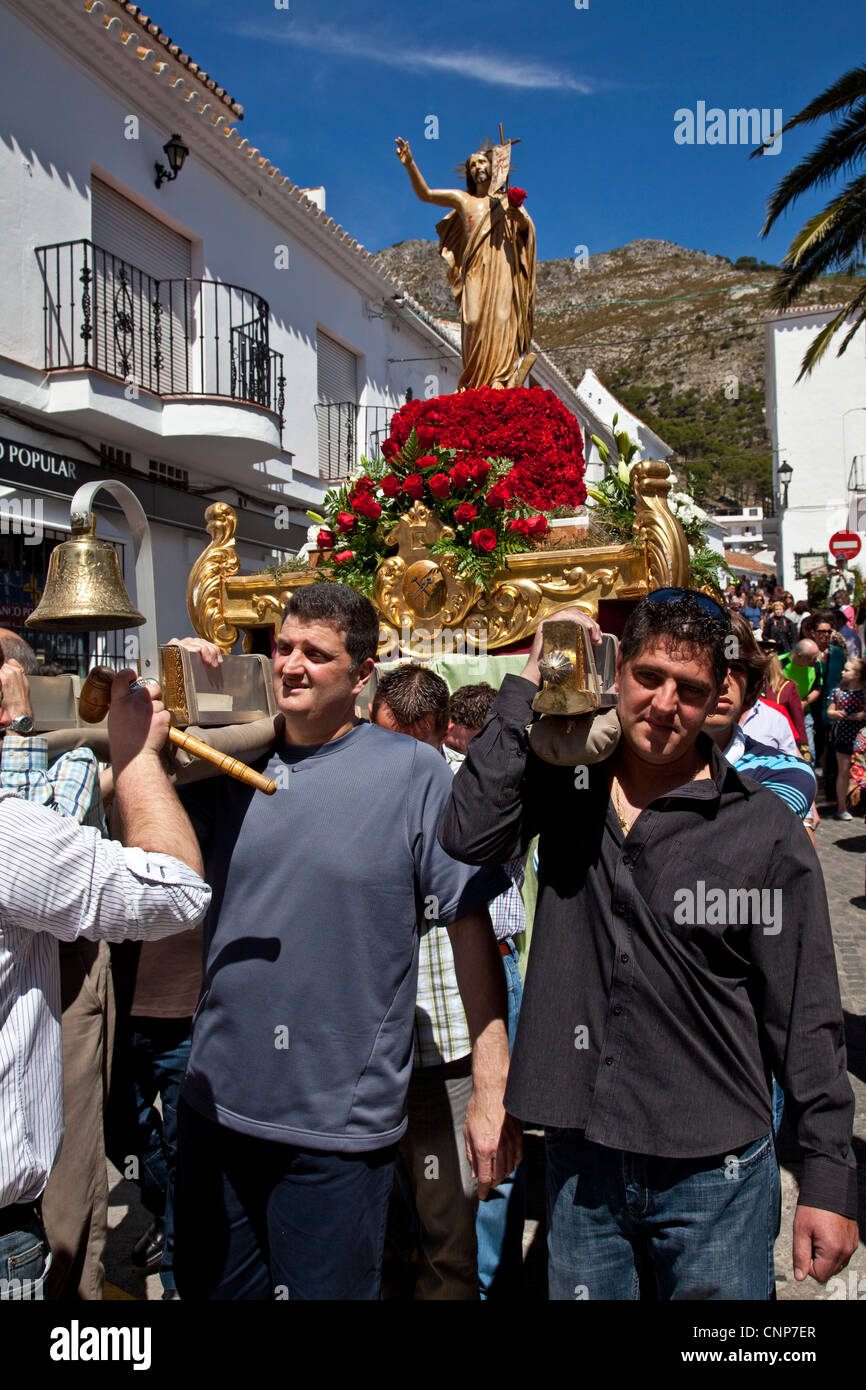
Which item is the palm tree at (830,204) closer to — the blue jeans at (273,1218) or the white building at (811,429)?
the blue jeans at (273,1218)

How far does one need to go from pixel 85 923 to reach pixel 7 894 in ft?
0.49

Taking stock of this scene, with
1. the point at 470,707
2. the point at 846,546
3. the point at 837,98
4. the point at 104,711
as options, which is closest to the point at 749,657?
the point at 470,707

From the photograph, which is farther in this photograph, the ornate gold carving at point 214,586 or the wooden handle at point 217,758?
the ornate gold carving at point 214,586

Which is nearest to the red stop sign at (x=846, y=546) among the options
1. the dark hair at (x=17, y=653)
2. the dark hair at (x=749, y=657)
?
the dark hair at (x=749, y=657)

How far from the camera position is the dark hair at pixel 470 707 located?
150 inches

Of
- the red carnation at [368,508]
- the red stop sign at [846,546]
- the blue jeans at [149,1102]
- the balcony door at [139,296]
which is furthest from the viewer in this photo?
the red stop sign at [846,546]

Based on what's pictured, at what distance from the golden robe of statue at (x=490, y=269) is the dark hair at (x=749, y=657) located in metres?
3.87

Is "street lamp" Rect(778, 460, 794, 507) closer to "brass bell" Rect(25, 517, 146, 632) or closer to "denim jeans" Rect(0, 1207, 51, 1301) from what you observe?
"brass bell" Rect(25, 517, 146, 632)

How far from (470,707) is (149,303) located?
394 inches

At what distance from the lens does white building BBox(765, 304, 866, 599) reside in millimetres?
38250

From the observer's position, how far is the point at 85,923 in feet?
5.98
